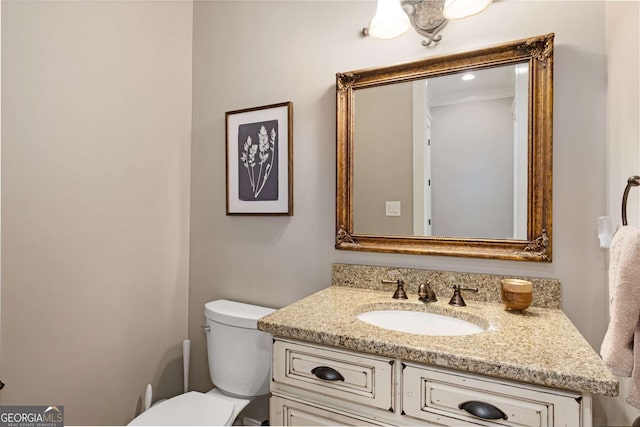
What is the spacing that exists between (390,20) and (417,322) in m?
1.15

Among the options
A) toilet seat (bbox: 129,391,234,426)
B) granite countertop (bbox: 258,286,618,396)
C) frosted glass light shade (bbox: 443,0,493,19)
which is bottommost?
toilet seat (bbox: 129,391,234,426)

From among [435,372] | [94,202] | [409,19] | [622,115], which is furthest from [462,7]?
[94,202]

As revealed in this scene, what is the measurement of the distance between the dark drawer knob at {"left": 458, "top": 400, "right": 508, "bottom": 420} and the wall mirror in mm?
603

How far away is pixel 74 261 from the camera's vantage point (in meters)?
1.42

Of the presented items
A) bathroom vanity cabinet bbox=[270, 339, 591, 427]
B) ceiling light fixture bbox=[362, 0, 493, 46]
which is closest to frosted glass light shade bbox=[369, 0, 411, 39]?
ceiling light fixture bbox=[362, 0, 493, 46]

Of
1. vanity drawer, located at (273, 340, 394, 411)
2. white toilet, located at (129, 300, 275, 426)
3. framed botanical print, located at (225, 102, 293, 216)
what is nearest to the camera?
vanity drawer, located at (273, 340, 394, 411)

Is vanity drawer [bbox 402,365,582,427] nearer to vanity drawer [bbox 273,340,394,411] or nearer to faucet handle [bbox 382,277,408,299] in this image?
vanity drawer [bbox 273,340,394,411]

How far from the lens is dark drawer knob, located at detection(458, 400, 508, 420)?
77 centimetres

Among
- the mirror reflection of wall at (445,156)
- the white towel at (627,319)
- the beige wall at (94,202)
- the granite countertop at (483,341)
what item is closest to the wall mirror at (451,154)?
the mirror reflection of wall at (445,156)

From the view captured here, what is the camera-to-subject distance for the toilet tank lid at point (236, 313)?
4.97ft

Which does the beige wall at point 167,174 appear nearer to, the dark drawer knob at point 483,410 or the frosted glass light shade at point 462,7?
the frosted glass light shade at point 462,7

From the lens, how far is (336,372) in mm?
939

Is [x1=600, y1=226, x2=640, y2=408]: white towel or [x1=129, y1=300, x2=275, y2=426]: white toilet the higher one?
[x1=600, y1=226, x2=640, y2=408]: white towel

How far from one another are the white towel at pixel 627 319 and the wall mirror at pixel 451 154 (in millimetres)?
467
